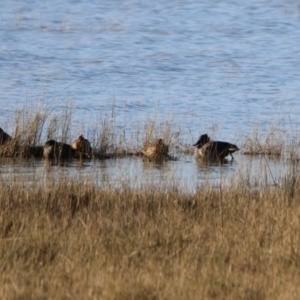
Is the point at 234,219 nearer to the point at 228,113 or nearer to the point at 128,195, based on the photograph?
the point at 128,195

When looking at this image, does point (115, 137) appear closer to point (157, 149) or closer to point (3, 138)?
point (157, 149)

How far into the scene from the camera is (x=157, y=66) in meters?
24.4

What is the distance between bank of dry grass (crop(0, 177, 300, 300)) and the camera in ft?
19.9

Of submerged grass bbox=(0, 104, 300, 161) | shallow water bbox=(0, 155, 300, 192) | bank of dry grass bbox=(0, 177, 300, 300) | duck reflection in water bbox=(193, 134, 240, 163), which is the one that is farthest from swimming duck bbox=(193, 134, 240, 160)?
bank of dry grass bbox=(0, 177, 300, 300)

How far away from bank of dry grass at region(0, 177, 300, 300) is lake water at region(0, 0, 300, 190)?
2068mm

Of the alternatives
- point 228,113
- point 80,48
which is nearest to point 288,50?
point 80,48

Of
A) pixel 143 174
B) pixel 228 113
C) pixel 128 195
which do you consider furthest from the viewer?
pixel 228 113

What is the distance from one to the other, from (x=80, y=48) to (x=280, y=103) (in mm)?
9770

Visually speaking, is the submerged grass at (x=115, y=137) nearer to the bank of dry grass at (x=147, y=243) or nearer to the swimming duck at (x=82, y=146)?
the swimming duck at (x=82, y=146)

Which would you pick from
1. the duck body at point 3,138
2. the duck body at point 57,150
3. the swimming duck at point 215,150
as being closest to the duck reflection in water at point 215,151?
the swimming duck at point 215,150

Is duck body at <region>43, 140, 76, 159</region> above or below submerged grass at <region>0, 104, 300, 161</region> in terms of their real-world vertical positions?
below

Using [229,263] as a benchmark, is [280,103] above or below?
above

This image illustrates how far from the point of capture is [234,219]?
8336 mm

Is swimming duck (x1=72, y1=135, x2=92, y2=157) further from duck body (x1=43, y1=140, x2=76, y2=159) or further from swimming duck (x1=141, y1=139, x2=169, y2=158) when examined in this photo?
swimming duck (x1=141, y1=139, x2=169, y2=158)
